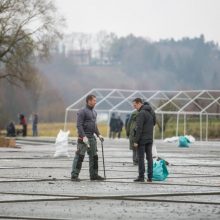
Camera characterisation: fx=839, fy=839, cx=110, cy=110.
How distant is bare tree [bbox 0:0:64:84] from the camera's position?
5688 cm

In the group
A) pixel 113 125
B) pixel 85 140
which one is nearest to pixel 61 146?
pixel 85 140

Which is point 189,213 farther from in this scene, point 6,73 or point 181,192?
point 6,73

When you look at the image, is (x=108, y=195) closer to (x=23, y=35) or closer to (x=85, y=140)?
(x=85, y=140)

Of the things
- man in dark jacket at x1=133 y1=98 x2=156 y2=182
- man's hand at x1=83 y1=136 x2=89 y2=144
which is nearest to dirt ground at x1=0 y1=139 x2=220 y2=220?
man in dark jacket at x1=133 y1=98 x2=156 y2=182

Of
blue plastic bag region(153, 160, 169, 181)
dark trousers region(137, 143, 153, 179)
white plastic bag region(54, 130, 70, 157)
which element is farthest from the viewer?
white plastic bag region(54, 130, 70, 157)

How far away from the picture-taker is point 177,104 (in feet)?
197

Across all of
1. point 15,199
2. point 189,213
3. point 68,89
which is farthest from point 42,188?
point 68,89

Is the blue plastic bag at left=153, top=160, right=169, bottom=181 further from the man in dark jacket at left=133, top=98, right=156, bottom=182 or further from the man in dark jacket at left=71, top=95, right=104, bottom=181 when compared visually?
the man in dark jacket at left=71, top=95, right=104, bottom=181

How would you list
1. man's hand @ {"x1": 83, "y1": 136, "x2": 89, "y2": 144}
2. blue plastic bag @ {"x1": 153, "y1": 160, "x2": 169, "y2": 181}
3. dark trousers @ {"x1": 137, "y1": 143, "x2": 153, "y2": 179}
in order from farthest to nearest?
1. blue plastic bag @ {"x1": 153, "y1": 160, "x2": 169, "y2": 181}
2. man's hand @ {"x1": 83, "y1": 136, "x2": 89, "y2": 144}
3. dark trousers @ {"x1": 137, "y1": 143, "x2": 153, "y2": 179}

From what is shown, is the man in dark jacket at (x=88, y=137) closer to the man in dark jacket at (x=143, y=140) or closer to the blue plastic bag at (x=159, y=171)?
the man in dark jacket at (x=143, y=140)

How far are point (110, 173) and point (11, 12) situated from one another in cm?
3874

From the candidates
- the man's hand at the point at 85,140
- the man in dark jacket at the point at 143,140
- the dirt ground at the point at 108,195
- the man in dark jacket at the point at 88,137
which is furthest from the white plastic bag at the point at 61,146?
the man in dark jacket at the point at 143,140

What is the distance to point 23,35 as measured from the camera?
5756 cm

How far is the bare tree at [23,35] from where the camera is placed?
5688cm
